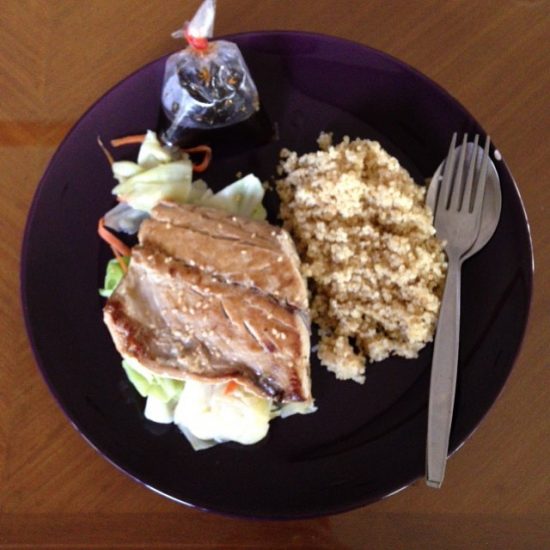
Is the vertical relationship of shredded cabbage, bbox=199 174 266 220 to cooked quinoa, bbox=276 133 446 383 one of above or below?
above

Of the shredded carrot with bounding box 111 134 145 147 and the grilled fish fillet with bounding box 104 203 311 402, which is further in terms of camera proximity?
the shredded carrot with bounding box 111 134 145 147

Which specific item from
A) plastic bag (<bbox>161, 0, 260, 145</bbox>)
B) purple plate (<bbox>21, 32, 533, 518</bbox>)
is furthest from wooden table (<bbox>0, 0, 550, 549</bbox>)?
plastic bag (<bbox>161, 0, 260, 145</bbox>)

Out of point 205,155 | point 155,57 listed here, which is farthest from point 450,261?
point 155,57

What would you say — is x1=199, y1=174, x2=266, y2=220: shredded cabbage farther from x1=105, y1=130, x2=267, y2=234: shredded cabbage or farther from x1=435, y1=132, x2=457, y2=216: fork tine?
x1=435, y1=132, x2=457, y2=216: fork tine

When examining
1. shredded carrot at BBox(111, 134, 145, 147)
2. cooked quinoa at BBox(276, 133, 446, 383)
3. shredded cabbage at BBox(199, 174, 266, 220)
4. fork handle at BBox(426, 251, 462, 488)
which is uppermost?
shredded carrot at BBox(111, 134, 145, 147)

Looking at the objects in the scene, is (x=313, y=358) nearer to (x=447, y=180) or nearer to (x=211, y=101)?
(x=447, y=180)

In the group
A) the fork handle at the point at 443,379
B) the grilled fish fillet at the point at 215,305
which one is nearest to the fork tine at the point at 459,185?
the fork handle at the point at 443,379

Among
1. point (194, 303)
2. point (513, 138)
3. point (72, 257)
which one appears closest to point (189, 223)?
point (194, 303)
